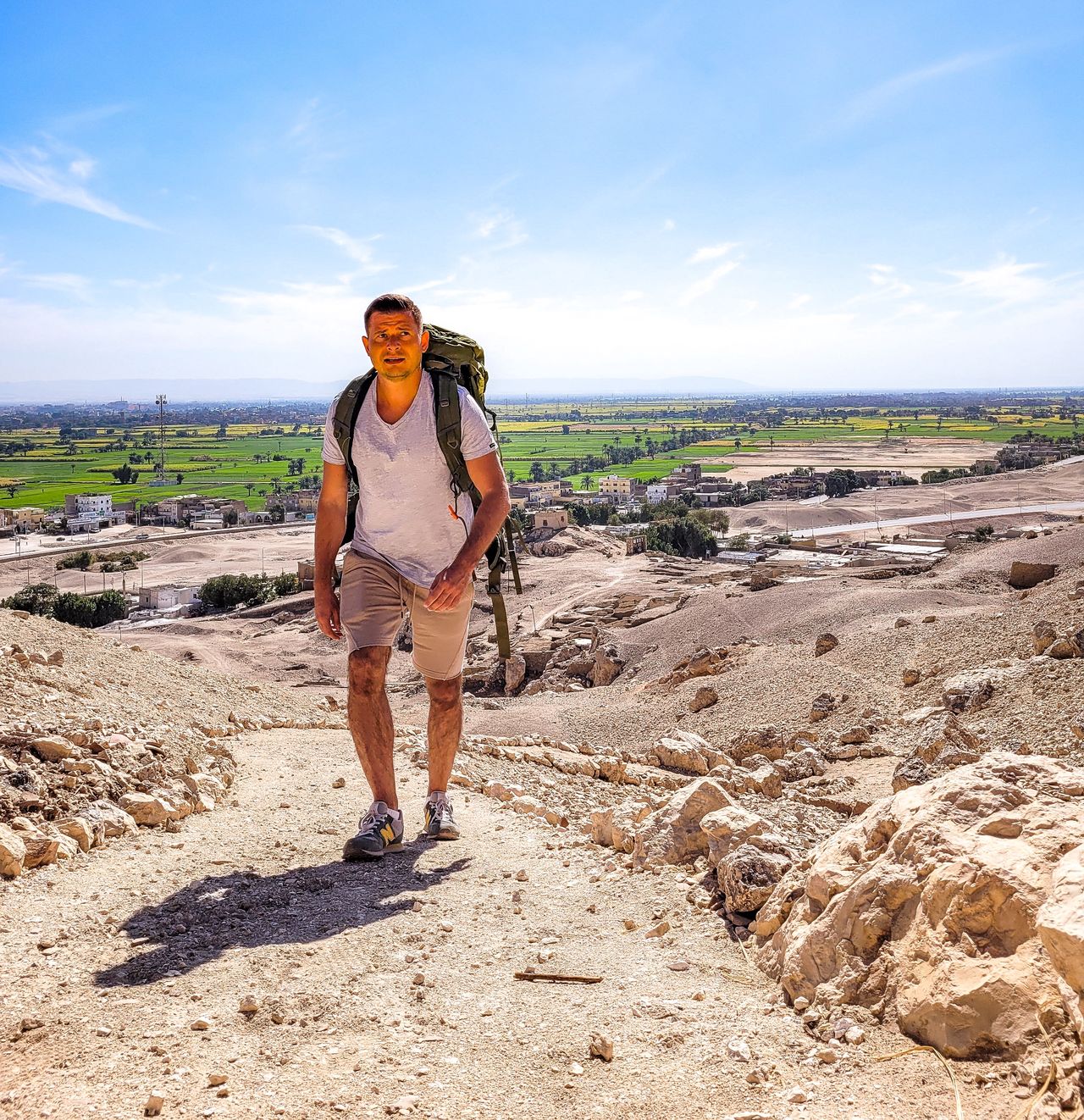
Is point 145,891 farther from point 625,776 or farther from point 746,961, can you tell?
point 625,776

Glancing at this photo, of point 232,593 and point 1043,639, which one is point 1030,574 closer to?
point 1043,639

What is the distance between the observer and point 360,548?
4.41m

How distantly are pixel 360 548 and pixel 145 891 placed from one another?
1.62m

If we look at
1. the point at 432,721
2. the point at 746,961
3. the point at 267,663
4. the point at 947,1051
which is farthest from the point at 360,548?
the point at 267,663

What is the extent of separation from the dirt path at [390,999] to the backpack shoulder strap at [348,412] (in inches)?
71.2

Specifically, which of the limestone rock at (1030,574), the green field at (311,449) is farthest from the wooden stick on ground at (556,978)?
the green field at (311,449)

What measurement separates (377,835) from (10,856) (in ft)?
4.56

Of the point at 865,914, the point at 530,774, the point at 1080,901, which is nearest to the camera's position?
the point at 1080,901

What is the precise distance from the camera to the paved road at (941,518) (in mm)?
53031

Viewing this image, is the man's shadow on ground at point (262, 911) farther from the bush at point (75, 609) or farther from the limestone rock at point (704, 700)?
the bush at point (75, 609)

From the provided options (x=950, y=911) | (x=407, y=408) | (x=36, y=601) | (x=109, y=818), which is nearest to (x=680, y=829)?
(x=950, y=911)

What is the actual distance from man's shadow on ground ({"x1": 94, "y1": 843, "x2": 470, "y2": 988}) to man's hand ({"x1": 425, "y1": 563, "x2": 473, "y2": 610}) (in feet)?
3.63

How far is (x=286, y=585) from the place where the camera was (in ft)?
134

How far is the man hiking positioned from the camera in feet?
13.8
